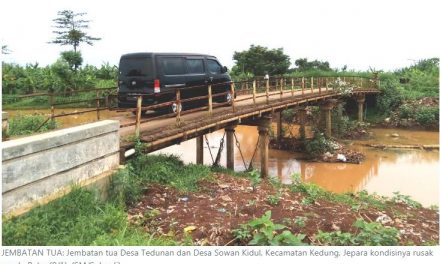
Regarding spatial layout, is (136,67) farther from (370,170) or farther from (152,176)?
(370,170)

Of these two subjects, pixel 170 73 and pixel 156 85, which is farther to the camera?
pixel 170 73

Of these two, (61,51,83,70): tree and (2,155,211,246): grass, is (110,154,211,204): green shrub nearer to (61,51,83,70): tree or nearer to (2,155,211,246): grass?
(2,155,211,246): grass

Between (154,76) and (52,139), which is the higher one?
(154,76)

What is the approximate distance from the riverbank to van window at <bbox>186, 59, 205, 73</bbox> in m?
3.11

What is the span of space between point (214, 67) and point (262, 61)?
77.3 ft

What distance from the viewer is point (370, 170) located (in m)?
14.5

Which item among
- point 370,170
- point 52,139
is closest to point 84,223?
point 52,139

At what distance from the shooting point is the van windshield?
354 inches

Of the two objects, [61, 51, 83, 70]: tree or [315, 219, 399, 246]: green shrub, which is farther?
[61, 51, 83, 70]: tree

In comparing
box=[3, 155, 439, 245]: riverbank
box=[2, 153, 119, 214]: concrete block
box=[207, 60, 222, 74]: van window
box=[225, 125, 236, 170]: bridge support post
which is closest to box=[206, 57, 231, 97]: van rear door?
box=[207, 60, 222, 74]: van window

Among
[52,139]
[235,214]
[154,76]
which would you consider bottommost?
[235,214]

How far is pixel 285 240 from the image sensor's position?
4633mm

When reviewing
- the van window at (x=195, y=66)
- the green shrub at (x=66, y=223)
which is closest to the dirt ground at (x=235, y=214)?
the green shrub at (x=66, y=223)
